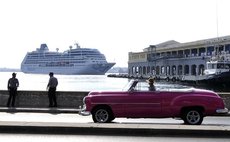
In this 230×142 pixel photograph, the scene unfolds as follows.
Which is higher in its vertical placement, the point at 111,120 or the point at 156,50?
the point at 156,50

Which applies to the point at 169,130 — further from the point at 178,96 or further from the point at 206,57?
the point at 206,57

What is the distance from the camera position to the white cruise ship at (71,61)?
611 feet

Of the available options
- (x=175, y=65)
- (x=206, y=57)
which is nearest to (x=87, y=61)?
(x=175, y=65)

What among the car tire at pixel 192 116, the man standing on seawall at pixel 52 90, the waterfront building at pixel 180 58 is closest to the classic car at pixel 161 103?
the car tire at pixel 192 116

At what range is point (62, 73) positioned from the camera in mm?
193625

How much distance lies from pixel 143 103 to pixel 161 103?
56 cm

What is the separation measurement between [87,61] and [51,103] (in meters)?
165

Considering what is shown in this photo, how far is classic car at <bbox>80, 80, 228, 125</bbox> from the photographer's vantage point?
14547mm

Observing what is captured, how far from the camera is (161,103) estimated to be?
47.9ft

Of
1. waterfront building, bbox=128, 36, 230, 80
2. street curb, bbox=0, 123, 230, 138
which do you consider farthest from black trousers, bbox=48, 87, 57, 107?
waterfront building, bbox=128, 36, 230, 80

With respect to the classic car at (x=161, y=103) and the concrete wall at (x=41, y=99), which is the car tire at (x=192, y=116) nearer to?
the classic car at (x=161, y=103)

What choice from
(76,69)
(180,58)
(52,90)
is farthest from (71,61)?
(52,90)

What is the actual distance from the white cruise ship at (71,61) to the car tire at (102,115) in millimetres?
168851

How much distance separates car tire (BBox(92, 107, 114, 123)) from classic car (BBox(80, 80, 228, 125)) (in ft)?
0.12
